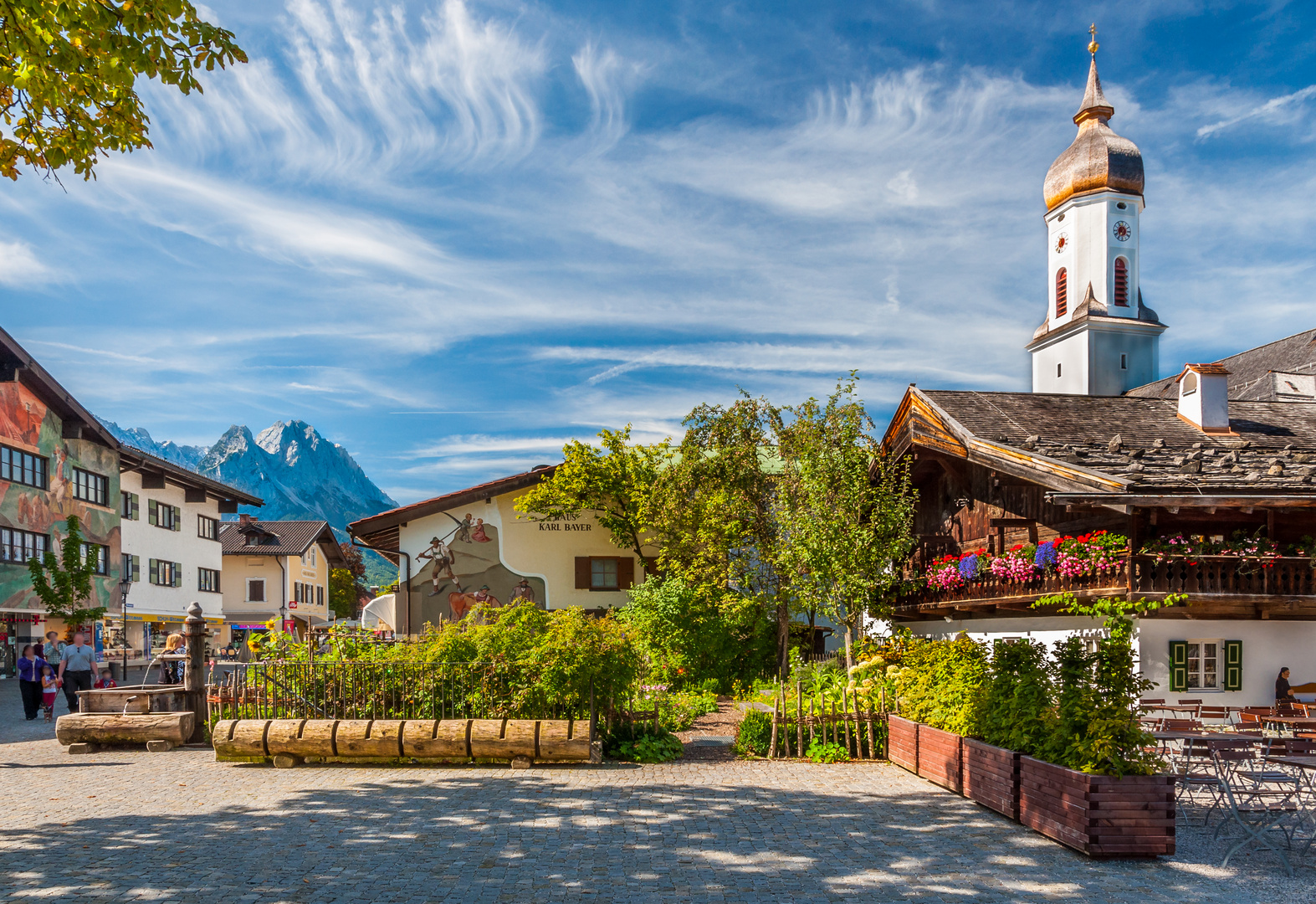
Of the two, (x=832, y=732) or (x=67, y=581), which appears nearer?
(x=832, y=732)

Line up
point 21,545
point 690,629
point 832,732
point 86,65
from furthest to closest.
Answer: point 21,545 < point 690,629 < point 832,732 < point 86,65

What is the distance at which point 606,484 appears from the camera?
95.7ft

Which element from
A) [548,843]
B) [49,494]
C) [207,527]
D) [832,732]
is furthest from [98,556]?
[548,843]

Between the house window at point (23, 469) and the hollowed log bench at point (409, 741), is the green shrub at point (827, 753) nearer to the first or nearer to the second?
the hollowed log bench at point (409, 741)

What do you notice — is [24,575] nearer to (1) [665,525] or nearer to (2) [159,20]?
(1) [665,525]

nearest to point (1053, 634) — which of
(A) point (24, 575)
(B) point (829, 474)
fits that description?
(B) point (829, 474)

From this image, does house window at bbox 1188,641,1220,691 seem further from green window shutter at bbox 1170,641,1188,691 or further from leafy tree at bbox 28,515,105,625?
leafy tree at bbox 28,515,105,625

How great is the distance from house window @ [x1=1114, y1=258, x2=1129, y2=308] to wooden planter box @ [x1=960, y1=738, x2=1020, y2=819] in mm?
46391

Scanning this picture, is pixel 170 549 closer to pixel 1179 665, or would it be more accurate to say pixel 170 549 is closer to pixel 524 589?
pixel 524 589

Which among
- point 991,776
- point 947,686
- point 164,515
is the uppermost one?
point 164,515

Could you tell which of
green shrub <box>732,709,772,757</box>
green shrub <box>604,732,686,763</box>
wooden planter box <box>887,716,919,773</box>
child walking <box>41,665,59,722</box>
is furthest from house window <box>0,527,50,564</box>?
wooden planter box <box>887,716,919,773</box>

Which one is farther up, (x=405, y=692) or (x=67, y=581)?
(x=67, y=581)

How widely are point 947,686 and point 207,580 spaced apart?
4934 cm

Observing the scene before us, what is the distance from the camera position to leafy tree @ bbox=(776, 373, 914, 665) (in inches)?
831
